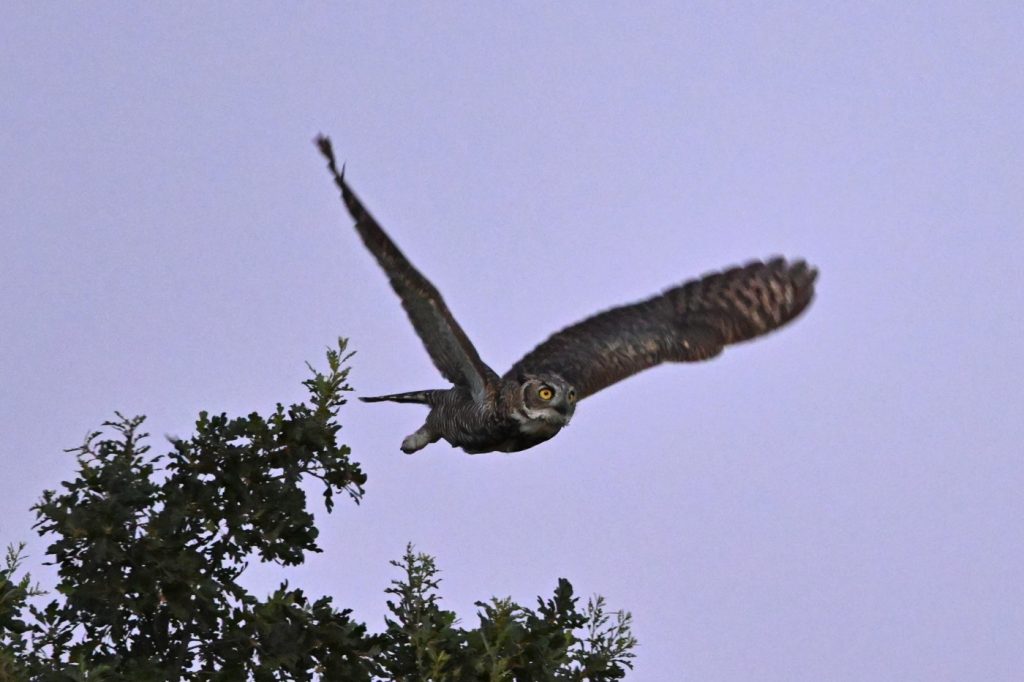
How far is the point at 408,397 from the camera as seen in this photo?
13.8 meters

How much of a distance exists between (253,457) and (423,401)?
117 inches

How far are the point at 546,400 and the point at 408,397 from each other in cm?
195

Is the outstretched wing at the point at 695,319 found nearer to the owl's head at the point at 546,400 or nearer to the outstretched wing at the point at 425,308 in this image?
the outstretched wing at the point at 425,308

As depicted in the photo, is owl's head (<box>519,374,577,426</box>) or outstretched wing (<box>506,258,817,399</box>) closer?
owl's head (<box>519,374,577,426</box>)

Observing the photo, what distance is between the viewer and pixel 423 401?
1367 cm

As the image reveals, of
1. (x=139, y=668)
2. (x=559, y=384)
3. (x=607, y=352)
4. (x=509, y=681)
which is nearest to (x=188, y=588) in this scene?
(x=139, y=668)

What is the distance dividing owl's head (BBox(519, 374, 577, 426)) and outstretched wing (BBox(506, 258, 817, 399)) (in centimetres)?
215

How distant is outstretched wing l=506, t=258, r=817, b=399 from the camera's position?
14820 mm

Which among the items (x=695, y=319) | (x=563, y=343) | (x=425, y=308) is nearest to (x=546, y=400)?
(x=425, y=308)

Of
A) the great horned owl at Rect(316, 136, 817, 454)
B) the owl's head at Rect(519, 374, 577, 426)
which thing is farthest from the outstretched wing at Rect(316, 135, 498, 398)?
the owl's head at Rect(519, 374, 577, 426)

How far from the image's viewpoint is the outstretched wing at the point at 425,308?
1099cm

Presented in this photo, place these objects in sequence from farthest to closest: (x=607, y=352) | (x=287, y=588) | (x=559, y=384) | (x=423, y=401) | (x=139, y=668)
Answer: (x=607, y=352)
(x=423, y=401)
(x=559, y=384)
(x=287, y=588)
(x=139, y=668)

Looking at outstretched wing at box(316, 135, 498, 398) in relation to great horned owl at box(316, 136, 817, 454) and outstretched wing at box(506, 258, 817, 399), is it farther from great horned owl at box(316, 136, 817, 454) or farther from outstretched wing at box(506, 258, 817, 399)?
outstretched wing at box(506, 258, 817, 399)

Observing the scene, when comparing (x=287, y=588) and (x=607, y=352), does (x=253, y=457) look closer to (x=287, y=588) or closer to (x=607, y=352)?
(x=287, y=588)
